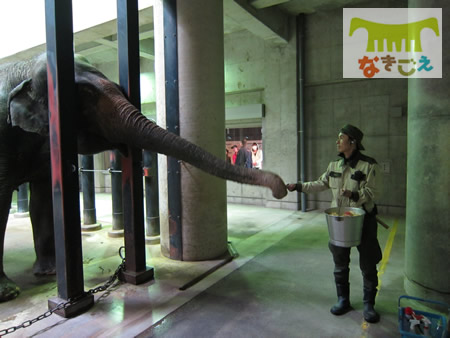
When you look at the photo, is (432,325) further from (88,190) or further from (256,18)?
(256,18)

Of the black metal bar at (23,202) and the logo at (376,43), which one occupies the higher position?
the logo at (376,43)

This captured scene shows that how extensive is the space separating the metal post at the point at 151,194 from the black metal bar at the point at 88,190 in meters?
1.81

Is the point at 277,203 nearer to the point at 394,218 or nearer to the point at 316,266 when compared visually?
the point at 394,218

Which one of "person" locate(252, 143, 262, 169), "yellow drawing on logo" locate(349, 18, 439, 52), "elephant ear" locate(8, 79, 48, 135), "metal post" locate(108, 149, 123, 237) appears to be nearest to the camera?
"elephant ear" locate(8, 79, 48, 135)

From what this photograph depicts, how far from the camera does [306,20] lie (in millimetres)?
9594

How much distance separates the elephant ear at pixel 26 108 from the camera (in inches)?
146

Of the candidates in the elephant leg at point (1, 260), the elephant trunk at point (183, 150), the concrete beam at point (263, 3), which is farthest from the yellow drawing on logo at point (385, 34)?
the elephant leg at point (1, 260)

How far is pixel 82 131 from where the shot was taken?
398 centimetres

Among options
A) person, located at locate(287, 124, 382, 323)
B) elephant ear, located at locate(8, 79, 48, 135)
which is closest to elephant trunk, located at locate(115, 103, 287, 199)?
person, located at locate(287, 124, 382, 323)

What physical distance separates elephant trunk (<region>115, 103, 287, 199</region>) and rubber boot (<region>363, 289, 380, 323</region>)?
1511mm

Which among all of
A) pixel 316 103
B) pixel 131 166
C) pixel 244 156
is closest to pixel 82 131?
pixel 131 166

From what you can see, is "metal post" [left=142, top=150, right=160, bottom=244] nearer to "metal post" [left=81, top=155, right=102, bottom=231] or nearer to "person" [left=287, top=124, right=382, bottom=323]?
"metal post" [left=81, top=155, right=102, bottom=231]

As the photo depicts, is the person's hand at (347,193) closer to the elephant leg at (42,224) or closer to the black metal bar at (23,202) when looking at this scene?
the elephant leg at (42,224)

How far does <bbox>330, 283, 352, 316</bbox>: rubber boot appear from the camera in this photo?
347 centimetres
